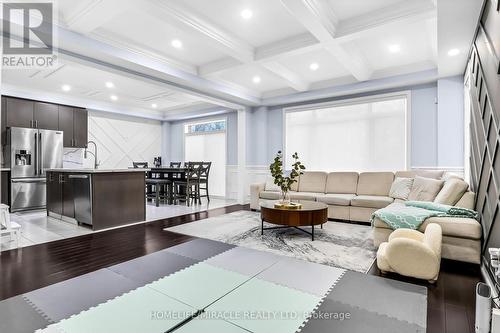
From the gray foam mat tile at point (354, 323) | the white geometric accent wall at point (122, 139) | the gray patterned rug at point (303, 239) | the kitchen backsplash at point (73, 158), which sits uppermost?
the white geometric accent wall at point (122, 139)

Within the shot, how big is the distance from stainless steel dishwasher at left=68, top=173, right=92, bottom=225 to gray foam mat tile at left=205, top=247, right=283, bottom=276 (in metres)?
2.44

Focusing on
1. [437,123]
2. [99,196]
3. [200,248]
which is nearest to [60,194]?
[99,196]

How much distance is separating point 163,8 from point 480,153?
12.8ft

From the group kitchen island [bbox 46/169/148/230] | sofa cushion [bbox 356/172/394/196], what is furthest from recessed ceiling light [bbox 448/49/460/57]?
kitchen island [bbox 46/169/148/230]

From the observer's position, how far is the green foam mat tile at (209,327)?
1608 millimetres

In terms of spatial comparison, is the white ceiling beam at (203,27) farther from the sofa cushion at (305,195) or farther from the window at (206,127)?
the window at (206,127)

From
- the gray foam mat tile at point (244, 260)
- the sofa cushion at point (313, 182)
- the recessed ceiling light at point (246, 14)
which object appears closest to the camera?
the gray foam mat tile at point (244, 260)

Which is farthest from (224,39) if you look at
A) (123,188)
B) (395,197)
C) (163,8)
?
(395,197)

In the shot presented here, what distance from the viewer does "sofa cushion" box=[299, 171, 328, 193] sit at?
5609 mm

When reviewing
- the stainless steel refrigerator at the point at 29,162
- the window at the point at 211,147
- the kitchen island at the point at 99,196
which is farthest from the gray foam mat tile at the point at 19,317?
the window at the point at 211,147

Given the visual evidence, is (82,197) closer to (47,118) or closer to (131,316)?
(131,316)

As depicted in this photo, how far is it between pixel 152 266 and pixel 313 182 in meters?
3.91

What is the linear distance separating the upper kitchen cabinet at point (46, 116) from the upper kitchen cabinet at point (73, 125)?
4.3 inches

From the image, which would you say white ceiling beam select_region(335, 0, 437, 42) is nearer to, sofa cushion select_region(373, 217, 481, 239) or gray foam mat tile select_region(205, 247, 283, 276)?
sofa cushion select_region(373, 217, 481, 239)
